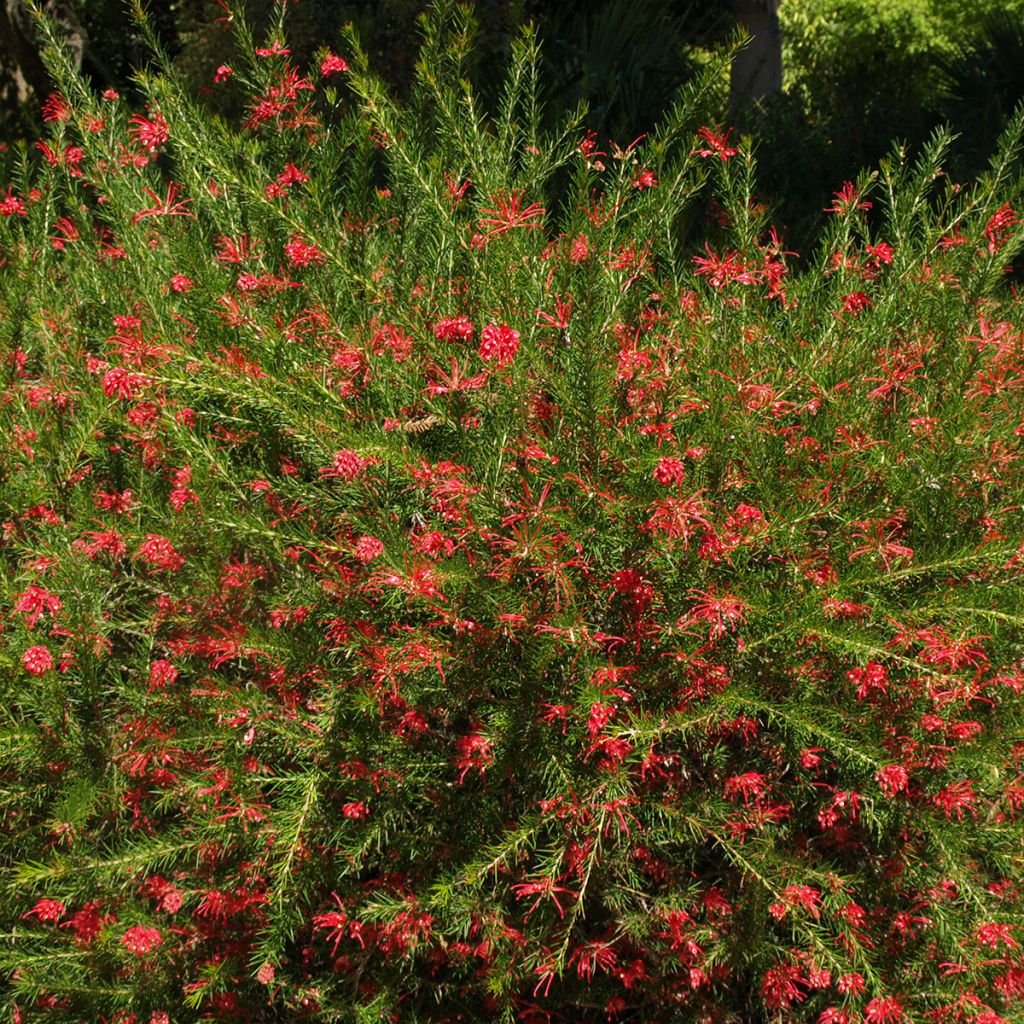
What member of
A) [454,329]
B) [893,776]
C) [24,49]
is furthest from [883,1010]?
[24,49]

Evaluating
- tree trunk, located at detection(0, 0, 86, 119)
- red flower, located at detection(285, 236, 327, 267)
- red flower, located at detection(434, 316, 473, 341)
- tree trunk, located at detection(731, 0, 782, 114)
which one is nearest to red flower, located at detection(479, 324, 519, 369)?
red flower, located at detection(434, 316, 473, 341)

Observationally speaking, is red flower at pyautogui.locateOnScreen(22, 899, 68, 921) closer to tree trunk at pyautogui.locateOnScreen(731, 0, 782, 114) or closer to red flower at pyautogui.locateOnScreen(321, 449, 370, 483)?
red flower at pyautogui.locateOnScreen(321, 449, 370, 483)

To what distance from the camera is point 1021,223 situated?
104 inches

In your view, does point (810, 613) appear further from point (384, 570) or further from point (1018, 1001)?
point (1018, 1001)

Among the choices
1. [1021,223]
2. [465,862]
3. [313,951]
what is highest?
[1021,223]

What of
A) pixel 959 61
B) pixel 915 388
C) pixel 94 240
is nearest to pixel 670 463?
pixel 915 388

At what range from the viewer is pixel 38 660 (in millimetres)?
2492

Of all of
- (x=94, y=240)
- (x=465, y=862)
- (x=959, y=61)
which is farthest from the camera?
(x=959, y=61)

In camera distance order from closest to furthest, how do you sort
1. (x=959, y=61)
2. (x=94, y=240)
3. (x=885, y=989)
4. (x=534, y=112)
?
1. (x=885, y=989)
2. (x=534, y=112)
3. (x=94, y=240)
4. (x=959, y=61)

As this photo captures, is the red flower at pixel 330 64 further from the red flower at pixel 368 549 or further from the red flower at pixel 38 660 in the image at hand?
the red flower at pixel 38 660

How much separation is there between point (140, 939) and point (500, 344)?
61.5 inches

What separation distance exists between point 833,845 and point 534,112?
2065mm

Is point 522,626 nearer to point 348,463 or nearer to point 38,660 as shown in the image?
point 348,463

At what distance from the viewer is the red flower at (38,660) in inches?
97.5
